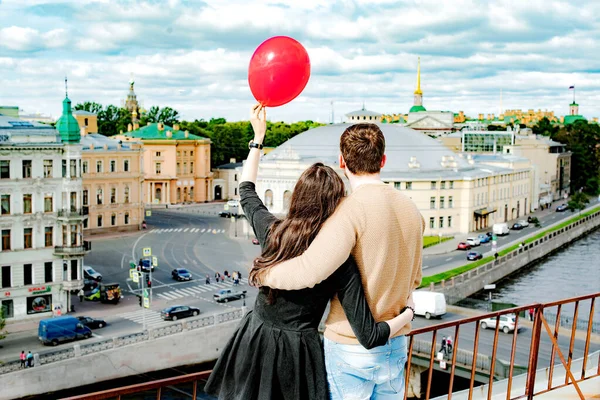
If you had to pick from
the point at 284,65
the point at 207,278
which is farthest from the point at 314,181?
the point at 207,278

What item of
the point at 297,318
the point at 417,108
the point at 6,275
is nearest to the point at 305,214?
the point at 297,318

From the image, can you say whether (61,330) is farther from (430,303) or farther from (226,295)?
(430,303)

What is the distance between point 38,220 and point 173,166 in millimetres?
35607

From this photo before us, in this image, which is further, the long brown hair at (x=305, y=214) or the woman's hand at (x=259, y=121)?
the woman's hand at (x=259, y=121)

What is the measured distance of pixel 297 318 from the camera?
329 centimetres

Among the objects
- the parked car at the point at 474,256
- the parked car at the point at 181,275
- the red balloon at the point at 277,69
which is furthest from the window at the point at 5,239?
the red balloon at the point at 277,69

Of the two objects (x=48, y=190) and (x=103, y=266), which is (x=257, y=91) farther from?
(x=103, y=266)

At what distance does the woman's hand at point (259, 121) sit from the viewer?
3978 millimetres

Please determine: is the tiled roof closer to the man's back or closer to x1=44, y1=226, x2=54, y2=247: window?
x1=44, y1=226, x2=54, y2=247: window

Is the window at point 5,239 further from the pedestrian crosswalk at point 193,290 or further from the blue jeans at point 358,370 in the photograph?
the blue jeans at point 358,370

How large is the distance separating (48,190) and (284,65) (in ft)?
83.8

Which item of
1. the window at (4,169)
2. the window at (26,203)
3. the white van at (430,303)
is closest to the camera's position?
the white van at (430,303)

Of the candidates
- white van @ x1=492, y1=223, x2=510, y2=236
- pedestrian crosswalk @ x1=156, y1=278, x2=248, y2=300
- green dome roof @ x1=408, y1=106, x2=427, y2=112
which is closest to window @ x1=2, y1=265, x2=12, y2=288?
pedestrian crosswalk @ x1=156, y1=278, x2=248, y2=300

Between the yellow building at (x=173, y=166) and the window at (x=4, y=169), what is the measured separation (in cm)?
3373
